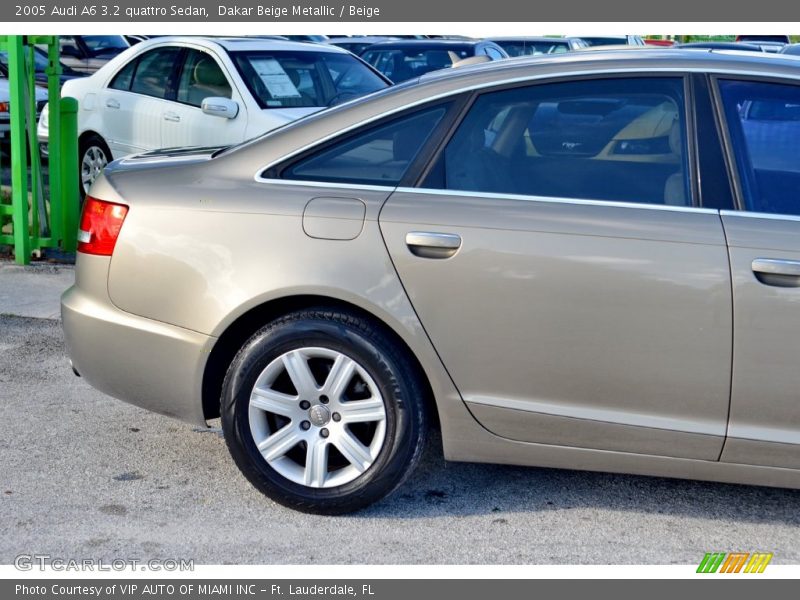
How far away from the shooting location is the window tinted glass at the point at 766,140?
12.2 feet

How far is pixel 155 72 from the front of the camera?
9.49 m

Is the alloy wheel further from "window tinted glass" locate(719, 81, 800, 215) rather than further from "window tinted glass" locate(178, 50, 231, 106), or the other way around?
"window tinted glass" locate(178, 50, 231, 106)

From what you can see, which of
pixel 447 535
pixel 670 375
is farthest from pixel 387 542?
pixel 670 375

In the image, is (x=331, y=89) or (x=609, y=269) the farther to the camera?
(x=331, y=89)

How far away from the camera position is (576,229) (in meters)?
3.70

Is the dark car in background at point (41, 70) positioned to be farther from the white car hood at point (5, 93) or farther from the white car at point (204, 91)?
the white car at point (204, 91)

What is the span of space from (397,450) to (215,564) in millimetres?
735

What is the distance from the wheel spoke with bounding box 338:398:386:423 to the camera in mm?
3887

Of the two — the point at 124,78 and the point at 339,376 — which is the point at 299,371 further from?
the point at 124,78

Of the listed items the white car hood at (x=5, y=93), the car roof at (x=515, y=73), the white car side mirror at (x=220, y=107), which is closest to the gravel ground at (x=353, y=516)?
the car roof at (x=515, y=73)

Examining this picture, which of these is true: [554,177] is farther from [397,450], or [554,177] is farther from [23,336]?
[23,336]

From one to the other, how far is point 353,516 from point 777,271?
67.0 inches

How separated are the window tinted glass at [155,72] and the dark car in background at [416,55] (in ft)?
10.6

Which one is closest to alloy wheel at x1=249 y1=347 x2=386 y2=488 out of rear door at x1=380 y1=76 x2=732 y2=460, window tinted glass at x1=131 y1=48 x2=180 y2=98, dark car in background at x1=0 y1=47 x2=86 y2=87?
rear door at x1=380 y1=76 x2=732 y2=460
